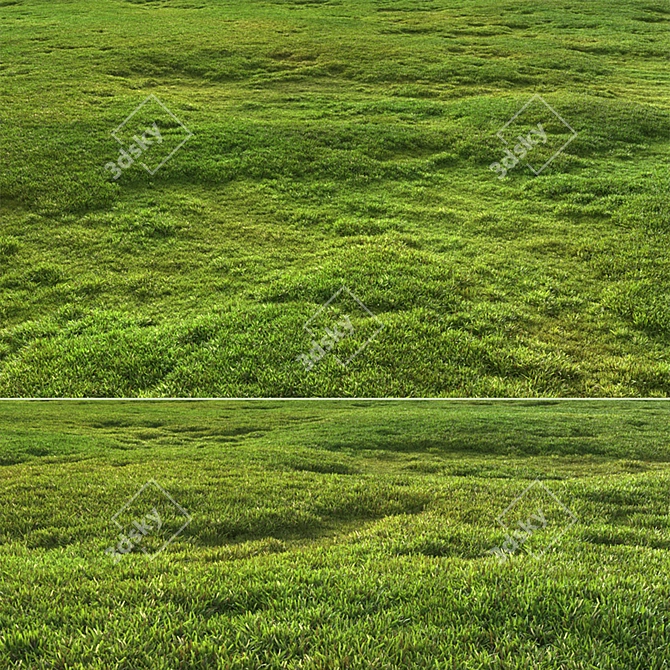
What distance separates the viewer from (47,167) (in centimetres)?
1922

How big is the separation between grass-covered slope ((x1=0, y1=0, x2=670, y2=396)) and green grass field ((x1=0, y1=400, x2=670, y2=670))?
8.41 ft

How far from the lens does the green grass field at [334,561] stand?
A: 17.3 feet

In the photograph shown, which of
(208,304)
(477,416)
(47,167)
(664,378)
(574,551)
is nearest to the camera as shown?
(574,551)

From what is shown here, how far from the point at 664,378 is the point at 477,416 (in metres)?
14.2

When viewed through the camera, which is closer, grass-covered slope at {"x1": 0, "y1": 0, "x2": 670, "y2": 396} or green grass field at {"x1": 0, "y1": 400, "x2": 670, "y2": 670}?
green grass field at {"x1": 0, "y1": 400, "x2": 670, "y2": 670}

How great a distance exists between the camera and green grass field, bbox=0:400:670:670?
17.3ft

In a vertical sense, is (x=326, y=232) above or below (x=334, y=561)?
above

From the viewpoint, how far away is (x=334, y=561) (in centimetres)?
762

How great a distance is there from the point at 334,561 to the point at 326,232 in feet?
34.0

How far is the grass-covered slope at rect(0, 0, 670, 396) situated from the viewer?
9.70 m

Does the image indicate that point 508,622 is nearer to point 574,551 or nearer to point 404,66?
point 574,551

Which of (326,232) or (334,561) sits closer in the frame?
(334,561)

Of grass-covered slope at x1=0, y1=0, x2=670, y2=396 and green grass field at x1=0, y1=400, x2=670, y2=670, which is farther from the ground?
grass-covered slope at x1=0, y1=0, x2=670, y2=396

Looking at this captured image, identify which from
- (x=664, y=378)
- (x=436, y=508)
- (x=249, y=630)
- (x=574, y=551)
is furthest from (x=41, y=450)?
(x=664, y=378)
